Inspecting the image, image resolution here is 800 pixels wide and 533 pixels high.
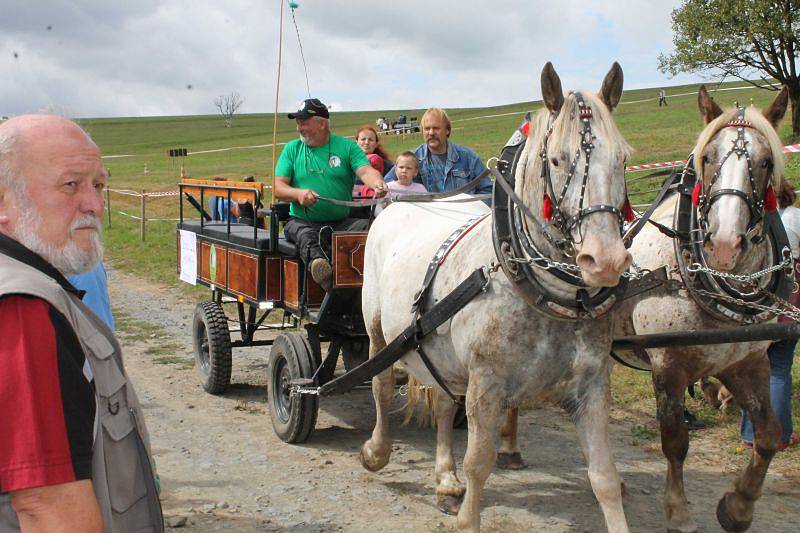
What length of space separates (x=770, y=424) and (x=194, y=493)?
3.43 metres

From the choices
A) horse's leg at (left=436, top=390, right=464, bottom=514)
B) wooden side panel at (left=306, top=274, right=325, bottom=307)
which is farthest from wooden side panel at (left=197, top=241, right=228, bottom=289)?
horse's leg at (left=436, top=390, right=464, bottom=514)

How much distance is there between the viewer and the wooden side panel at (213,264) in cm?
695

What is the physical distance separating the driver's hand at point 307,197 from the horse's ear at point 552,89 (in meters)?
2.61

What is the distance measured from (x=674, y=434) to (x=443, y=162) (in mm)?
2897

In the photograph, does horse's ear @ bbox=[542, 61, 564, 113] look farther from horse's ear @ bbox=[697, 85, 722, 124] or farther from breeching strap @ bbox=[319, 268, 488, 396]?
horse's ear @ bbox=[697, 85, 722, 124]

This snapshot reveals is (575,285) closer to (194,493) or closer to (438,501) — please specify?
(438,501)

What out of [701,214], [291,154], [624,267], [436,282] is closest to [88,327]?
[624,267]

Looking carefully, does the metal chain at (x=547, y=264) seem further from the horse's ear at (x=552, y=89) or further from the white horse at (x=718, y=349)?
the white horse at (x=718, y=349)

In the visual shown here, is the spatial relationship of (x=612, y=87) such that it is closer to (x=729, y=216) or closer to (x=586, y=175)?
(x=586, y=175)

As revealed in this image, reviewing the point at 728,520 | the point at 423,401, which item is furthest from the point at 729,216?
the point at 423,401

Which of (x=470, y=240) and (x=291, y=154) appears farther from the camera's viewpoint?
(x=291, y=154)

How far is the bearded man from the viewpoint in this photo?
1487 mm

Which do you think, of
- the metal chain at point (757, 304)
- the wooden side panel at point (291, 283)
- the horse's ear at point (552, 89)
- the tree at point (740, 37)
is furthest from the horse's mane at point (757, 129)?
the tree at point (740, 37)

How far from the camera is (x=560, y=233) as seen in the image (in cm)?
321
